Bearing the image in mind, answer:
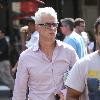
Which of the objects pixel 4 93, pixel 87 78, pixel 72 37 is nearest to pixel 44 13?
pixel 87 78

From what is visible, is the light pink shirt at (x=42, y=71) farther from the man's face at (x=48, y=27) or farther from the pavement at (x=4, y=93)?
the pavement at (x=4, y=93)

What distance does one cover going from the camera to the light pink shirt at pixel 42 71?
477 centimetres

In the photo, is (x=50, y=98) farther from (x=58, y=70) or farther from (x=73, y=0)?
(x=73, y=0)

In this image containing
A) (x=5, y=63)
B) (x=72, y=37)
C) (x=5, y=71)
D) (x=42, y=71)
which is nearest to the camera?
(x=42, y=71)

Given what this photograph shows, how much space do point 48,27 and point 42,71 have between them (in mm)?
414

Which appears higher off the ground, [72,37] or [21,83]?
[21,83]

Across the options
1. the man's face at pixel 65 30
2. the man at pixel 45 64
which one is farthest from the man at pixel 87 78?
the man's face at pixel 65 30

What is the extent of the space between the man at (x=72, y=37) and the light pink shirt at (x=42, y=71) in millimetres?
3359

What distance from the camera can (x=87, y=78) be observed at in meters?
3.86

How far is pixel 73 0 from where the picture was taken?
15.9 meters

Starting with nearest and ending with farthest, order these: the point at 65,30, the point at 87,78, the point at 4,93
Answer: the point at 87,78, the point at 65,30, the point at 4,93

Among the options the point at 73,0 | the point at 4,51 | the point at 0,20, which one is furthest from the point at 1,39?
the point at 73,0

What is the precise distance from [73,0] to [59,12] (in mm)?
8330

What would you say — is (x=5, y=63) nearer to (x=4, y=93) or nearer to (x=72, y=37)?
(x=4, y=93)
